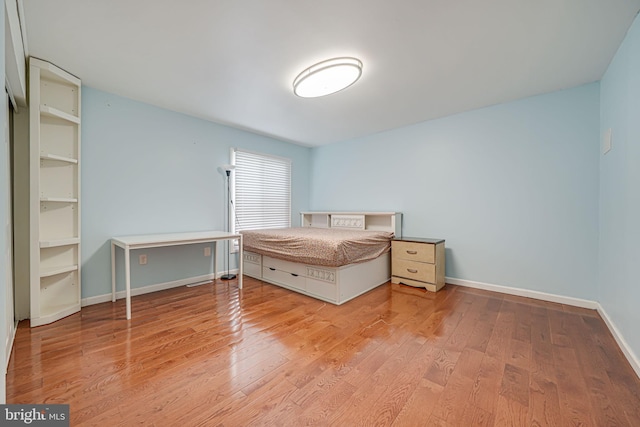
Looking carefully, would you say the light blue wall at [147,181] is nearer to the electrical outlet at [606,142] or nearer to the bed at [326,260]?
the bed at [326,260]

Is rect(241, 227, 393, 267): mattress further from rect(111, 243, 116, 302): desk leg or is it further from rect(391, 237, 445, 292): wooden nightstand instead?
rect(111, 243, 116, 302): desk leg

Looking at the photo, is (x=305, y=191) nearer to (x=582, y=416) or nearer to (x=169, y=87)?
(x=169, y=87)

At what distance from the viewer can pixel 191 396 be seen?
4.47ft

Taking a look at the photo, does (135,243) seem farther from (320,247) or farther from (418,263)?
(418,263)

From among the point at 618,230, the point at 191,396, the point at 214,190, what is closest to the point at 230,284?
the point at 214,190

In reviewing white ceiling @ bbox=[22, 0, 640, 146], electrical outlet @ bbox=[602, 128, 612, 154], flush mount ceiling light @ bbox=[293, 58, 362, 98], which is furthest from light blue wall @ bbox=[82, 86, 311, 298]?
electrical outlet @ bbox=[602, 128, 612, 154]

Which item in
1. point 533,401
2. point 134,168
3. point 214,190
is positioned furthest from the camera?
point 214,190

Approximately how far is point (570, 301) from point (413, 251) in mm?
1608

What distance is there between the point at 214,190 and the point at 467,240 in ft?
11.6

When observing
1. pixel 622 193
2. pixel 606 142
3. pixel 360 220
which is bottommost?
pixel 360 220

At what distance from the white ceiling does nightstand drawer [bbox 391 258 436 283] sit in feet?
6.52

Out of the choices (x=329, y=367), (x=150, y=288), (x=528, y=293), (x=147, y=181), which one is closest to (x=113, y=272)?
(x=150, y=288)

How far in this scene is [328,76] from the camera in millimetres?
2225

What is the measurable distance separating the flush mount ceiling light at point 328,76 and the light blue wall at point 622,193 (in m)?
1.88
